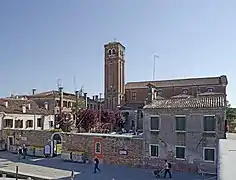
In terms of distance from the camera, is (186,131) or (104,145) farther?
(104,145)

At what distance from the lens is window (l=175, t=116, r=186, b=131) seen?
74.9ft

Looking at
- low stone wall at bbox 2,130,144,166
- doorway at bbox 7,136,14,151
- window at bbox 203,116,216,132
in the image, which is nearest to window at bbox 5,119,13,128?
doorway at bbox 7,136,14,151

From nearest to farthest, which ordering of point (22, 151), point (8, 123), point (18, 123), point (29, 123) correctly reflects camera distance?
point (22, 151) → point (8, 123) → point (18, 123) → point (29, 123)

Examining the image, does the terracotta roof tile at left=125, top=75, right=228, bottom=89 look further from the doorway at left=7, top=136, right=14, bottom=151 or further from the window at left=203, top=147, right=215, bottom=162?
the window at left=203, top=147, right=215, bottom=162

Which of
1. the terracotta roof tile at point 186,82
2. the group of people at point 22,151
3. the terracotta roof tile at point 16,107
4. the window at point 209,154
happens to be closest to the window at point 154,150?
the window at point 209,154

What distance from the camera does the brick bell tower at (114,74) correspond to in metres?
63.3

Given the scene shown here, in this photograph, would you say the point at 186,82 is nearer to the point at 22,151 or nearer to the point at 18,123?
the point at 18,123

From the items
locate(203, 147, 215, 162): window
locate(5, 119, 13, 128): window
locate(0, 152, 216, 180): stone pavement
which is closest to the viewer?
locate(0, 152, 216, 180): stone pavement

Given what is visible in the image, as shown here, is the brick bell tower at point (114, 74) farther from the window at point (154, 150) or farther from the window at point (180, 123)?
the window at point (180, 123)

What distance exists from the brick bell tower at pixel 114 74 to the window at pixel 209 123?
134ft

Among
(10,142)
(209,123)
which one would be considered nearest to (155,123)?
(209,123)

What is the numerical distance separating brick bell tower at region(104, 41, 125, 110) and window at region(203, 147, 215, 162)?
41.1 metres

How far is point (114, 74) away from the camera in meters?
65.1

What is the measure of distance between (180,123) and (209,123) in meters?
2.26
